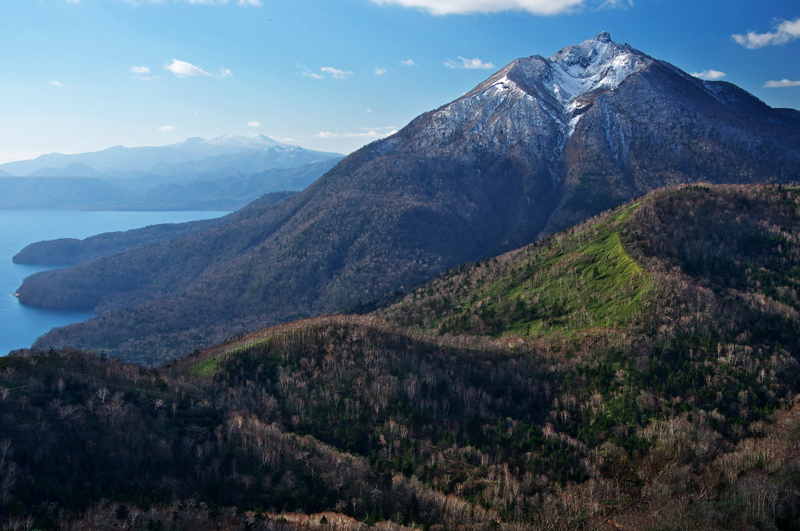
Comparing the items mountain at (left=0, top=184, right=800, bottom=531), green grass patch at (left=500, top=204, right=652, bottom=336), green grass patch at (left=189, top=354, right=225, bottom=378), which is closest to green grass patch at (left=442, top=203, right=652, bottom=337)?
green grass patch at (left=500, top=204, right=652, bottom=336)

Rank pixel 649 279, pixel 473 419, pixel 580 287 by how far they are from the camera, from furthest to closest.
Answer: pixel 580 287, pixel 649 279, pixel 473 419

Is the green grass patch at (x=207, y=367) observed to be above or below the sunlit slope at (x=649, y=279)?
below

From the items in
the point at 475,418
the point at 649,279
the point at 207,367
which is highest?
the point at 649,279

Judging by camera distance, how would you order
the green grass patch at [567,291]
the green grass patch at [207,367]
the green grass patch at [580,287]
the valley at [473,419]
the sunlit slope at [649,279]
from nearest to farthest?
the valley at [473,419], the green grass patch at [207,367], the sunlit slope at [649,279], the green grass patch at [580,287], the green grass patch at [567,291]

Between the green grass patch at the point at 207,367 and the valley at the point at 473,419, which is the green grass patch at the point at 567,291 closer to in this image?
the valley at the point at 473,419

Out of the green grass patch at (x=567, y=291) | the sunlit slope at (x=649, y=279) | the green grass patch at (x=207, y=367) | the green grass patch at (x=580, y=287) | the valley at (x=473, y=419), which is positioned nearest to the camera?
the valley at (x=473, y=419)

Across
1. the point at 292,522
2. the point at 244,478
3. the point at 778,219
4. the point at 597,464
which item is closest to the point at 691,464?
the point at 597,464

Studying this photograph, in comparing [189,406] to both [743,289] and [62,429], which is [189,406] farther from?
[743,289]

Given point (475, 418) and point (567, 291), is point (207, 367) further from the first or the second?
point (567, 291)

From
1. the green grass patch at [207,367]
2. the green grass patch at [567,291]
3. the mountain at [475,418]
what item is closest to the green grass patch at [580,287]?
the green grass patch at [567,291]

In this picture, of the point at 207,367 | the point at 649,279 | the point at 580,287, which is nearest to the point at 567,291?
the point at 580,287
